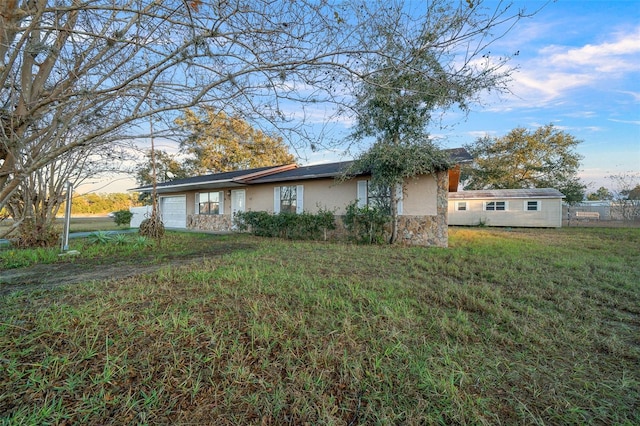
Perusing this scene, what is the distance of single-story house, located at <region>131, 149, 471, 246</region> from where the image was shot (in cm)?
888

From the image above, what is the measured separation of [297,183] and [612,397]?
10.5 meters

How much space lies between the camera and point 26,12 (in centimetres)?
187

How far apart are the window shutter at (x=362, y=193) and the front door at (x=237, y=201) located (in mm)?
6312

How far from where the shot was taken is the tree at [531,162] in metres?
23.5

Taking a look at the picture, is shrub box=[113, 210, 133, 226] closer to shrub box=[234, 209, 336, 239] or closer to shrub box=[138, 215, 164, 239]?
shrub box=[138, 215, 164, 239]

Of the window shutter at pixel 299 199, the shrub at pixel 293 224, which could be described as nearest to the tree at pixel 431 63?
the shrub at pixel 293 224

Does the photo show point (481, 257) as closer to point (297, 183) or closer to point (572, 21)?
point (572, 21)

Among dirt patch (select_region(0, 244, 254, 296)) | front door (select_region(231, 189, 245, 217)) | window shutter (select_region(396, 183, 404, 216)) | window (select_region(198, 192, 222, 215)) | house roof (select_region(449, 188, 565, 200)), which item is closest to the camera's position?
dirt patch (select_region(0, 244, 254, 296))

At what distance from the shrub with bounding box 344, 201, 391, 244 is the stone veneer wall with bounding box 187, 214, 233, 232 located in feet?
22.7

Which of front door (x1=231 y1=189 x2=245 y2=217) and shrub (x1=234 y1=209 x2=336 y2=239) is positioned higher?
front door (x1=231 y1=189 x2=245 y2=217)

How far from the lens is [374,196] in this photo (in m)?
9.59

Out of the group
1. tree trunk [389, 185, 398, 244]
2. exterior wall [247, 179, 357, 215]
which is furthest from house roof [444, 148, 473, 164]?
exterior wall [247, 179, 357, 215]

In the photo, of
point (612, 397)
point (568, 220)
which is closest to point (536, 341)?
point (612, 397)

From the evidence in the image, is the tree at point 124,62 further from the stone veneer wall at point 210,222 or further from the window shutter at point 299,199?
the stone veneer wall at point 210,222
